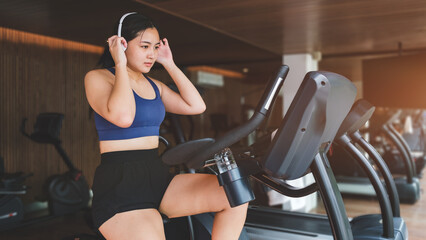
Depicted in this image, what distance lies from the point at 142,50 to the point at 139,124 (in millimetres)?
277

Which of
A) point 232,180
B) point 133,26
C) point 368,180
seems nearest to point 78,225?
→ point 133,26

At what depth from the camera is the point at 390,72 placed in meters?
4.30

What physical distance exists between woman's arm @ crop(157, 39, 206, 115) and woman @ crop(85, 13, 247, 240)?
77 millimetres

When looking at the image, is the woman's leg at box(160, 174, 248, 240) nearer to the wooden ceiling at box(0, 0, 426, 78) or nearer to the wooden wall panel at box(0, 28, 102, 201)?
the wooden ceiling at box(0, 0, 426, 78)

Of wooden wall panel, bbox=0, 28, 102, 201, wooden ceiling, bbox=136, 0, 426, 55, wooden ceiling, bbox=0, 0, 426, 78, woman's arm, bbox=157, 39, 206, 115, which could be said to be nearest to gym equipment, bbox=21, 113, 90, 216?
wooden wall panel, bbox=0, 28, 102, 201

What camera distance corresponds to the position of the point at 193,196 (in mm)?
1366

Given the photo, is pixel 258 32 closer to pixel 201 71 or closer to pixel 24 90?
pixel 24 90

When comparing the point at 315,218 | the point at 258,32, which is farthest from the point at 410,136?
the point at 315,218

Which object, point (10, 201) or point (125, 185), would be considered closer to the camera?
point (125, 185)

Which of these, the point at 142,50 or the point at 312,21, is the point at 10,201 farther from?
the point at 312,21

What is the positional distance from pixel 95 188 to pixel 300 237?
1.60 metres

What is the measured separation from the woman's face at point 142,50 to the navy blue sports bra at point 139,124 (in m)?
0.09

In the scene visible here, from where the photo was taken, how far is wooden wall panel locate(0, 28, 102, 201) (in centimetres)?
460

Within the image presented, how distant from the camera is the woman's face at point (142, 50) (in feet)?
4.73
